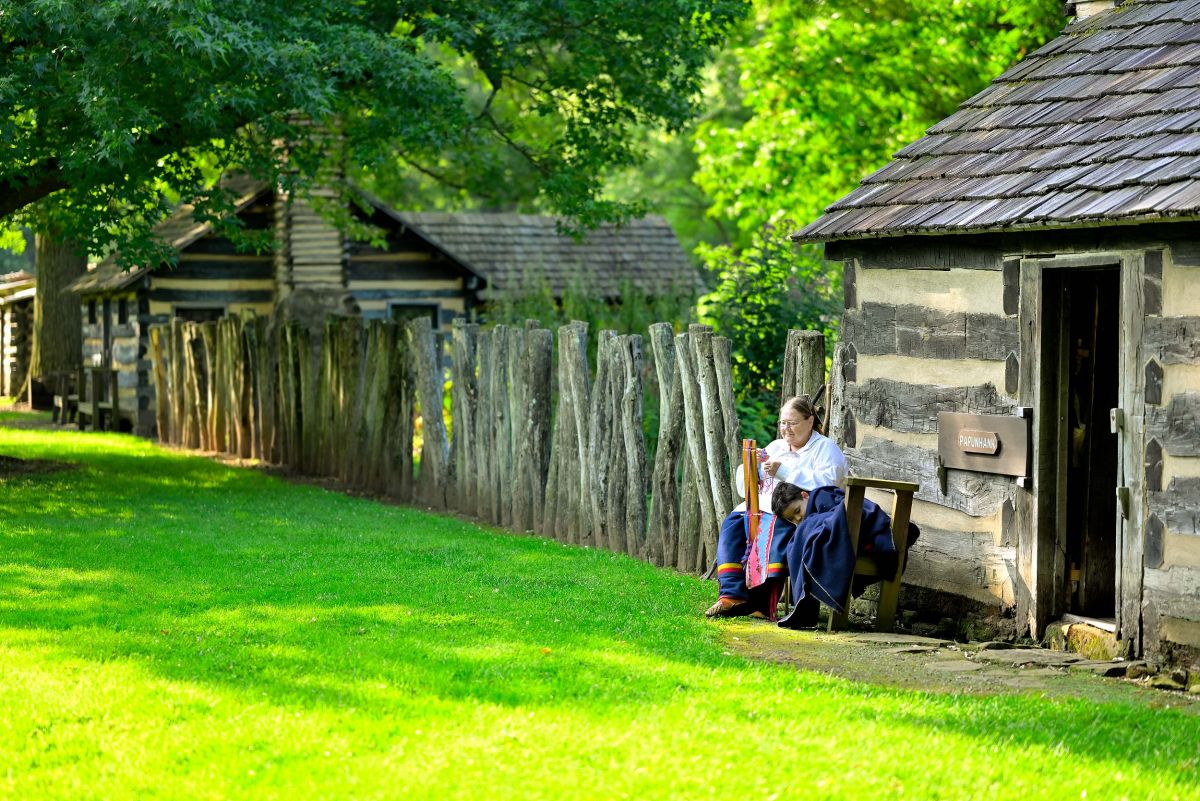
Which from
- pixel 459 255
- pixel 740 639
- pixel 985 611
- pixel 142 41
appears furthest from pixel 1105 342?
pixel 459 255

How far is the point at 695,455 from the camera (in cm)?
1034

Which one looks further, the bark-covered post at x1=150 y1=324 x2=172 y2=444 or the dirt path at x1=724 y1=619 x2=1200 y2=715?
the bark-covered post at x1=150 y1=324 x2=172 y2=444

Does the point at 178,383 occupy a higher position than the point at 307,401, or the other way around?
the point at 178,383

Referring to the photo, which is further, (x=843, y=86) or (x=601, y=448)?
(x=843, y=86)

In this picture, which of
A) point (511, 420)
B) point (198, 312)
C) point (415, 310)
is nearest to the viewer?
point (511, 420)

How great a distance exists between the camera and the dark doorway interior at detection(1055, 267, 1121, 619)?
27.6 feet

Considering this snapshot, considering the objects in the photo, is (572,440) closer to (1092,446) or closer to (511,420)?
(511,420)

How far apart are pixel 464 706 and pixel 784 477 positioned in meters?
3.11

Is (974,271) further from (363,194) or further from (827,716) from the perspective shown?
(363,194)

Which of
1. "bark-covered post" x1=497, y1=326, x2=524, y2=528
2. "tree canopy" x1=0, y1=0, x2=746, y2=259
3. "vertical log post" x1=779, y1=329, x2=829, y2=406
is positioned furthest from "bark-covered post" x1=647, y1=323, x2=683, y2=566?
"tree canopy" x1=0, y1=0, x2=746, y2=259

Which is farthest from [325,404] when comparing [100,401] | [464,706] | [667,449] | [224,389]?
[464,706]

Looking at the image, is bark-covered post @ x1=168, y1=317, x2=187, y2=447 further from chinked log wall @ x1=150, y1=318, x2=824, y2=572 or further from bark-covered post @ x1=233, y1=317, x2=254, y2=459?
bark-covered post @ x1=233, y1=317, x2=254, y2=459

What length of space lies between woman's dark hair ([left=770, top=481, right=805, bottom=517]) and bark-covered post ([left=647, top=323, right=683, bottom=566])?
6.55 ft

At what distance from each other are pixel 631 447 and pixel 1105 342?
371 centimetres
